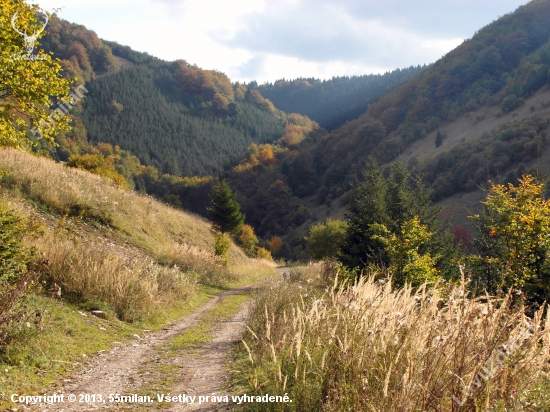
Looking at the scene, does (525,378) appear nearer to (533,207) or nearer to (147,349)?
(147,349)

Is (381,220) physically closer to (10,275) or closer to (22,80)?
(22,80)

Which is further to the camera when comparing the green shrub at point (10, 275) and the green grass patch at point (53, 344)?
the green shrub at point (10, 275)

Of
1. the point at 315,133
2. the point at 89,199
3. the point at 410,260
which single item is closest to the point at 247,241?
the point at 89,199

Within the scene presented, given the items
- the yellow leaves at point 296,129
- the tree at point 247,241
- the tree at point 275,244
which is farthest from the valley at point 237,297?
the yellow leaves at point 296,129

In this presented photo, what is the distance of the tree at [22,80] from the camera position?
294 inches

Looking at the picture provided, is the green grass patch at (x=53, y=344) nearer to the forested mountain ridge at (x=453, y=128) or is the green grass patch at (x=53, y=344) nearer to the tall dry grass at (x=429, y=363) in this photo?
the tall dry grass at (x=429, y=363)

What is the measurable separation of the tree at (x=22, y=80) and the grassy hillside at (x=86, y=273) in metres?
1.96

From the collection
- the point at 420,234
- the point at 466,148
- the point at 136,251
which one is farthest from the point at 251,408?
the point at 466,148

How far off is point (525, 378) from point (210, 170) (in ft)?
396

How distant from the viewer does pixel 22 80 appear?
769 cm

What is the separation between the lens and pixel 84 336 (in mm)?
6773

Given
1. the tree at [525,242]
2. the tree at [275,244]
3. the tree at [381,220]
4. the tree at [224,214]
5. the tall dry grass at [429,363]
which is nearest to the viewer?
the tall dry grass at [429,363]

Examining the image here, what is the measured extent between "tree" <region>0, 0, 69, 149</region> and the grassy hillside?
6.44ft

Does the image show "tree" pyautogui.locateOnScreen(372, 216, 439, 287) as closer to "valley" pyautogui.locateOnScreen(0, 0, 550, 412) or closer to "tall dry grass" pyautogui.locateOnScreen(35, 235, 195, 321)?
"valley" pyautogui.locateOnScreen(0, 0, 550, 412)
